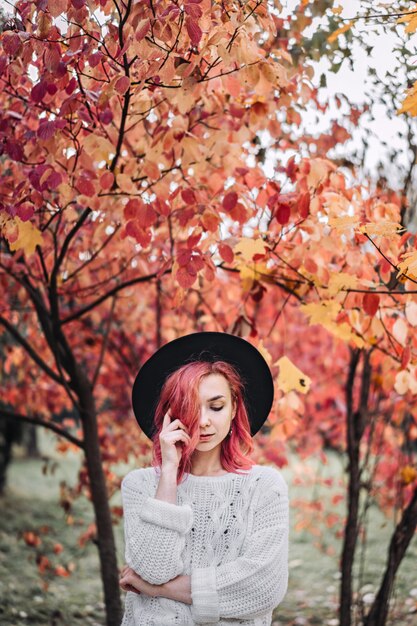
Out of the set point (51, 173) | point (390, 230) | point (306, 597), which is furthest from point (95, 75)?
point (306, 597)

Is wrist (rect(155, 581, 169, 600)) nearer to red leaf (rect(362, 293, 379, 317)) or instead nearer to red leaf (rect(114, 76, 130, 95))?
red leaf (rect(362, 293, 379, 317))

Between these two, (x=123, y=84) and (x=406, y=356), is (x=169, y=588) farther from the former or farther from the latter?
(x=123, y=84)

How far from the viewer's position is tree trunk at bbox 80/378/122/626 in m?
3.83

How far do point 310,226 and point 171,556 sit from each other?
143 centimetres

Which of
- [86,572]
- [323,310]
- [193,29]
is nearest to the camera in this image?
[193,29]

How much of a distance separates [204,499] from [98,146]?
1.36m

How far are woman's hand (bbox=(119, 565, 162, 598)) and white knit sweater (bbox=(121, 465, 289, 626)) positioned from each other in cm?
4

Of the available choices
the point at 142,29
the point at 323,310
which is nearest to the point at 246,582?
the point at 323,310

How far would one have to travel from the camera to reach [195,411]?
2.27 m

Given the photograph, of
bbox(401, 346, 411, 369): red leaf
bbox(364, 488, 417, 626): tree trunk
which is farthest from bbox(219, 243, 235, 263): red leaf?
bbox(364, 488, 417, 626): tree trunk

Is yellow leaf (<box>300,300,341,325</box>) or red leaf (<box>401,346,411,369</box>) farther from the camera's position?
yellow leaf (<box>300,300,341,325</box>)

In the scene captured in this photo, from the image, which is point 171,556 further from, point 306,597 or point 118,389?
point 306,597

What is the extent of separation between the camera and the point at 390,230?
2268 millimetres

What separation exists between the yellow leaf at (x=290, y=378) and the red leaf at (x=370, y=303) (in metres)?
0.43
